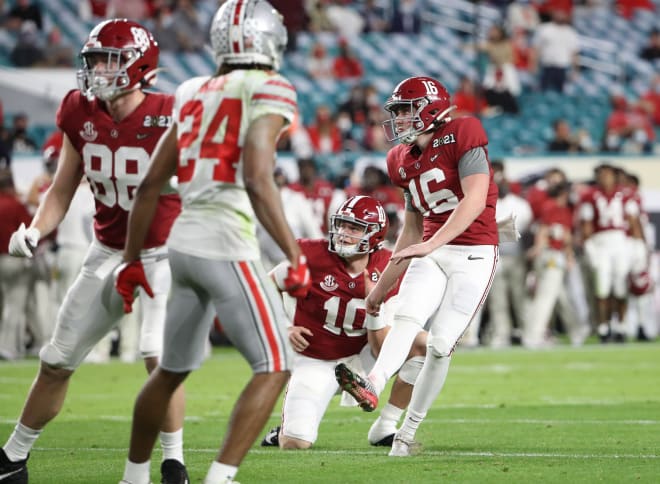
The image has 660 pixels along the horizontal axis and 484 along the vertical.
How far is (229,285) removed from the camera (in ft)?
14.4

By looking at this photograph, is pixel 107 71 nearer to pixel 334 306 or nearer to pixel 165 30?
pixel 334 306

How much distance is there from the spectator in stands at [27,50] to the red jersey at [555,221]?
738 centimetres

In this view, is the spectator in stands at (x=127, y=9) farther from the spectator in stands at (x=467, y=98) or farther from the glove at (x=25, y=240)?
the glove at (x=25, y=240)

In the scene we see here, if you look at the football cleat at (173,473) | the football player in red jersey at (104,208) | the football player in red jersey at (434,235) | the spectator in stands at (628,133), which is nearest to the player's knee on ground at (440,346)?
the football player in red jersey at (434,235)

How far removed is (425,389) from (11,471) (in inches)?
80.4

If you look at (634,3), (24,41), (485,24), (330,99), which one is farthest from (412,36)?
(24,41)

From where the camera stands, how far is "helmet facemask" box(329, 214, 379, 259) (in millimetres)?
6902

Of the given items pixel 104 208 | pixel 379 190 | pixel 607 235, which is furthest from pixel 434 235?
pixel 607 235

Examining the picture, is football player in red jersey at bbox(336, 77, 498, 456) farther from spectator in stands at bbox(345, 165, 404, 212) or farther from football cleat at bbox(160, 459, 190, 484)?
spectator in stands at bbox(345, 165, 404, 212)

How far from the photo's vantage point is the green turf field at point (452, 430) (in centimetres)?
545

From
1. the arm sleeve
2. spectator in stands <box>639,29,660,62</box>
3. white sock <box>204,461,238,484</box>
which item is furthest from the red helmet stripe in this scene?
spectator in stands <box>639,29,660,62</box>

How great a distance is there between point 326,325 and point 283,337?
2703mm

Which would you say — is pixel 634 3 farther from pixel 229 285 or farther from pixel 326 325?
pixel 229 285

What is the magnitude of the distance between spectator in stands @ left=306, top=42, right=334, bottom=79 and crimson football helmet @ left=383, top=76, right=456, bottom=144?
43.2 ft
